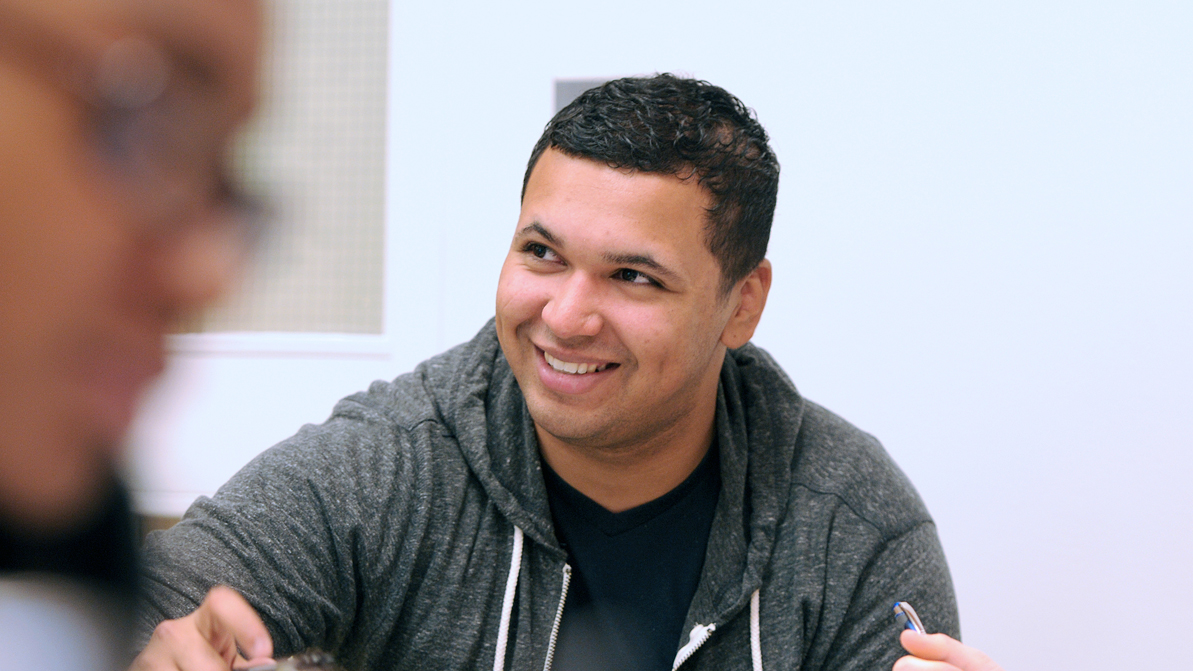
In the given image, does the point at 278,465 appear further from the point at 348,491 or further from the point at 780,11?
the point at 780,11

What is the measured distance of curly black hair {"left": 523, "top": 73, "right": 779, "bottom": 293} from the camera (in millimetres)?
1094

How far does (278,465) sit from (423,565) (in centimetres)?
20

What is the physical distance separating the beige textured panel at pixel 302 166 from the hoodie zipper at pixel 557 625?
877mm

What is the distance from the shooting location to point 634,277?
3.62ft

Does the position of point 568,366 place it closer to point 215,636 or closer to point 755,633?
point 755,633

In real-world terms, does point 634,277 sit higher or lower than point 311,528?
higher

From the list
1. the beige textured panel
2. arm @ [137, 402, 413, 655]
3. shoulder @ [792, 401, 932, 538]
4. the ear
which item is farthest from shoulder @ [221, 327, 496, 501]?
the beige textured panel

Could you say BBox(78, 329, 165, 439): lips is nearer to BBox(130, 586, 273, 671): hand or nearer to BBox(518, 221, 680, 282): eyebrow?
BBox(130, 586, 273, 671): hand

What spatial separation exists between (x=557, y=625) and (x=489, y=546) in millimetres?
121

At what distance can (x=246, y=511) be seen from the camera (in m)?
0.96

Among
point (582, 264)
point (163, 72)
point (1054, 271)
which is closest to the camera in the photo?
point (163, 72)

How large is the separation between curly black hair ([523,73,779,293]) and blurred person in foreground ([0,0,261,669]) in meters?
0.96

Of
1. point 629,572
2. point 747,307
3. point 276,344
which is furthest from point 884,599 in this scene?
point 276,344

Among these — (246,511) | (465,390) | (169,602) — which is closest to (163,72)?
(169,602)
